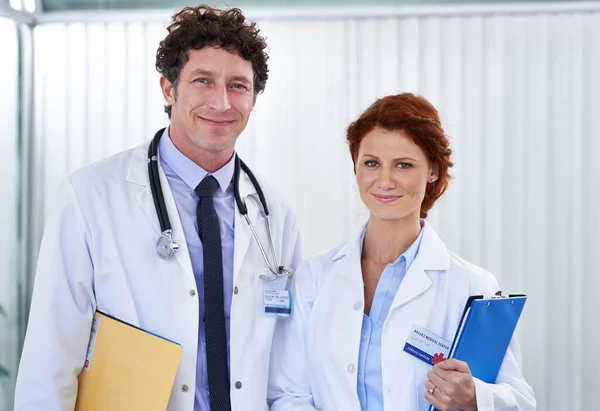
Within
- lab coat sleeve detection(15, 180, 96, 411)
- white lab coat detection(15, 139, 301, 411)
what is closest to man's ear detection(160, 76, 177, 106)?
white lab coat detection(15, 139, 301, 411)

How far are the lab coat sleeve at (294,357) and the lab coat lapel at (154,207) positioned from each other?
1.09 feet

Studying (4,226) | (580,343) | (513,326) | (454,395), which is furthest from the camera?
(4,226)

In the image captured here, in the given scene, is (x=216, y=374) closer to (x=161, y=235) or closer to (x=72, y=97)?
(x=161, y=235)

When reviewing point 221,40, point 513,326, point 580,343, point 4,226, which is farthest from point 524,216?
point 4,226

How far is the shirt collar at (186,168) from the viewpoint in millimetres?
2088

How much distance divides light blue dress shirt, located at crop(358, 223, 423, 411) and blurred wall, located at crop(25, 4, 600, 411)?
1.60m

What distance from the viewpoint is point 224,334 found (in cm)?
196

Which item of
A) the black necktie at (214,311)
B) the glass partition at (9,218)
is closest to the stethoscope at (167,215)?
the black necktie at (214,311)

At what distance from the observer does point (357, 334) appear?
1.90 m

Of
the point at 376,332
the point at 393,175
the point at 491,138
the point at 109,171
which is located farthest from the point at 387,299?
the point at 491,138

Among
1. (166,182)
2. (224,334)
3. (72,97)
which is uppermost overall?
(72,97)

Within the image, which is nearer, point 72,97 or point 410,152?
point 410,152

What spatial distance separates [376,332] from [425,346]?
138 mm

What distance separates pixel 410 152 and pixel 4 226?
2552 millimetres
